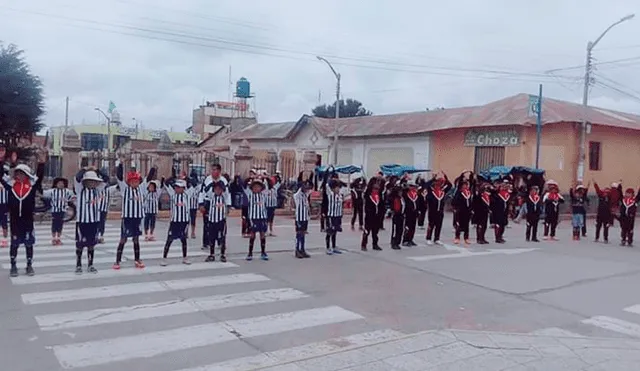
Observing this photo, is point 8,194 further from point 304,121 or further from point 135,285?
point 304,121

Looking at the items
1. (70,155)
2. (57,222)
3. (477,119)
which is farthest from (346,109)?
(57,222)

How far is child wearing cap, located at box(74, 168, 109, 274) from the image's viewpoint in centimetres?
991

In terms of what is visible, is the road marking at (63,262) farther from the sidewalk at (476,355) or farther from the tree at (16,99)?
the tree at (16,99)

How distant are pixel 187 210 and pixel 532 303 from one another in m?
6.07

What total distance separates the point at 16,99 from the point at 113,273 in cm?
1541

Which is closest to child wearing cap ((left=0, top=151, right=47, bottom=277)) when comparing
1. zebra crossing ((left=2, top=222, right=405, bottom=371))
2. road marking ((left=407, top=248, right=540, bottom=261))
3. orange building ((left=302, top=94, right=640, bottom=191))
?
zebra crossing ((left=2, top=222, right=405, bottom=371))

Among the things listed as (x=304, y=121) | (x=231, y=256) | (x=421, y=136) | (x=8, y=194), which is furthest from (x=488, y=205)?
(x=304, y=121)

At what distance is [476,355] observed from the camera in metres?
6.22

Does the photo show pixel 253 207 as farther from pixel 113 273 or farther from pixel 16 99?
pixel 16 99

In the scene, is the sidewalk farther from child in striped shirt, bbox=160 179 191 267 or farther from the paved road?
child in striped shirt, bbox=160 179 191 267

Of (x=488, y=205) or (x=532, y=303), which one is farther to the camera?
(x=488, y=205)

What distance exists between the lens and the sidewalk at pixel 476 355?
5.86 metres

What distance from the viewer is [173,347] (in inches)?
251

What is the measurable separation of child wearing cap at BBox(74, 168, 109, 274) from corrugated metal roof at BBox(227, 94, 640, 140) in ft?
69.8
